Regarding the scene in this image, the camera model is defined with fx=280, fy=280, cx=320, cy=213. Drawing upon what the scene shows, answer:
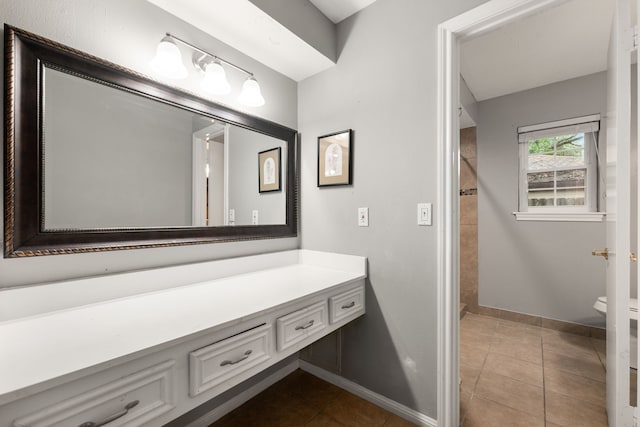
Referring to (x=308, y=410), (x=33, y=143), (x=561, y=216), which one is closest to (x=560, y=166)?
(x=561, y=216)

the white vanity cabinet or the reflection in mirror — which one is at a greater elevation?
the reflection in mirror

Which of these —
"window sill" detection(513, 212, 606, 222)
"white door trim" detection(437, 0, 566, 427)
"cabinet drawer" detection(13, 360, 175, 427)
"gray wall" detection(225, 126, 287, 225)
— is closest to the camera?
"cabinet drawer" detection(13, 360, 175, 427)

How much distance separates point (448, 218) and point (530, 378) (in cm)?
154

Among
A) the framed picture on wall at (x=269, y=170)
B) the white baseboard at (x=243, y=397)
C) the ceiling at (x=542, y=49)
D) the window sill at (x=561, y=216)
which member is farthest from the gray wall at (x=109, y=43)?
the window sill at (x=561, y=216)

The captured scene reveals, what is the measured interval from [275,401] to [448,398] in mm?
1009

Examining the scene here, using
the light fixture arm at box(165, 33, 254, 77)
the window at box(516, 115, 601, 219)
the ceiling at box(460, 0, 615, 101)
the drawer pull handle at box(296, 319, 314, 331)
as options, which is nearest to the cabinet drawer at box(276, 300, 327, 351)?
the drawer pull handle at box(296, 319, 314, 331)

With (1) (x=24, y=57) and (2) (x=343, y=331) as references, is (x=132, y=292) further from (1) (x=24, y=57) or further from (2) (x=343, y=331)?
(2) (x=343, y=331)

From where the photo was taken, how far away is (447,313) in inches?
56.1

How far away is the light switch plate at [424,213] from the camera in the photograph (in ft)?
4.89

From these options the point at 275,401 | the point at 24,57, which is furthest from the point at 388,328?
the point at 24,57

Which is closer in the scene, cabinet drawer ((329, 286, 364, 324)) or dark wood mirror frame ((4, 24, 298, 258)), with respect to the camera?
dark wood mirror frame ((4, 24, 298, 258))

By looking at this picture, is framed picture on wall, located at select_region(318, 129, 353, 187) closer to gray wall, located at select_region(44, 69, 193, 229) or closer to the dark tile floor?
gray wall, located at select_region(44, 69, 193, 229)

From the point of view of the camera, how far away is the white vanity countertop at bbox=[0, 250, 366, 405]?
70 cm

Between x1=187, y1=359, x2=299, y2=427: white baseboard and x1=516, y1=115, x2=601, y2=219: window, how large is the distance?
9.46ft
